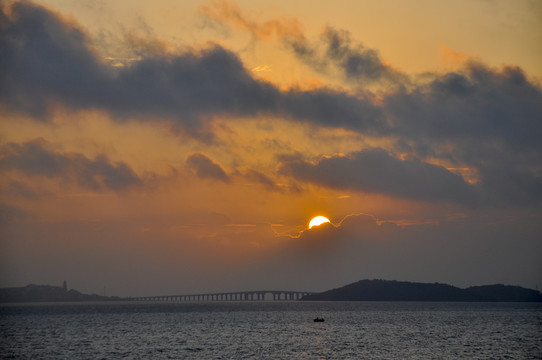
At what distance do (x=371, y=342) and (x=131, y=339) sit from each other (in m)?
48.0

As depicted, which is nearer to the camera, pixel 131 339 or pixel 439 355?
pixel 439 355

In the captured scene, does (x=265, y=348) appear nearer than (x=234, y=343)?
Yes

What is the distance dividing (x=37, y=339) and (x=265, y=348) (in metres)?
53.6

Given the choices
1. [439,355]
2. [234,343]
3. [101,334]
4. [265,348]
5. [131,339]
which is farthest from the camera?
[101,334]

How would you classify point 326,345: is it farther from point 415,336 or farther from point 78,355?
point 78,355

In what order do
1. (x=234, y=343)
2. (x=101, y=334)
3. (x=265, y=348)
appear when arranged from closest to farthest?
1. (x=265, y=348)
2. (x=234, y=343)
3. (x=101, y=334)

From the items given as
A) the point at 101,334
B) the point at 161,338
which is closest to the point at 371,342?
the point at 161,338

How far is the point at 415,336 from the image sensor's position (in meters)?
130

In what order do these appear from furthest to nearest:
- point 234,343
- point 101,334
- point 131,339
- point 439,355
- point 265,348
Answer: point 101,334, point 131,339, point 234,343, point 265,348, point 439,355

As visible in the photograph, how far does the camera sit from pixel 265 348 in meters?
105

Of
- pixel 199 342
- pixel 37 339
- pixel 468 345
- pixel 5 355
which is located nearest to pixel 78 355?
pixel 5 355

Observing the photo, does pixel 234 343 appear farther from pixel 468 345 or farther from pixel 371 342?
pixel 468 345

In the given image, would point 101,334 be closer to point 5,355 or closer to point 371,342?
point 5,355

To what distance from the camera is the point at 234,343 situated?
115 m
